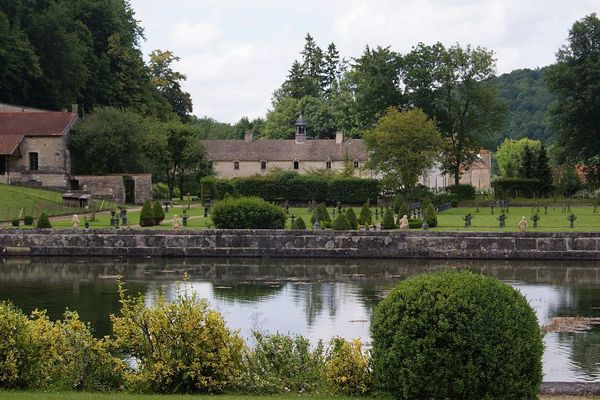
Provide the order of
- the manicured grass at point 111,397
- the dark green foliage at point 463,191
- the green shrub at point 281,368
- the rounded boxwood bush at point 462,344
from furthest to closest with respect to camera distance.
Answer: the dark green foliage at point 463,191 < the green shrub at point 281,368 < the manicured grass at point 111,397 < the rounded boxwood bush at point 462,344

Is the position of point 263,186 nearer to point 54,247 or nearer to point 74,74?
point 74,74

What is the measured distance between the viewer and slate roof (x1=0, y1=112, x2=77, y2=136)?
66.2 m

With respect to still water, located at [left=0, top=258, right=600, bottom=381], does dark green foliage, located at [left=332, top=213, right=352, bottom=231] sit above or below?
above

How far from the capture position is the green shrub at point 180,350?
472 inches

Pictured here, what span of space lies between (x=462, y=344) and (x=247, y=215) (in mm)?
30699

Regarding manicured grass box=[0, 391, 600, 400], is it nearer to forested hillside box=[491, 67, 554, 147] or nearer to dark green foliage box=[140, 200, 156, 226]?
dark green foliage box=[140, 200, 156, 226]

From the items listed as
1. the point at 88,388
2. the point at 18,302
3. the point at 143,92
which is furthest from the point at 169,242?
the point at 143,92

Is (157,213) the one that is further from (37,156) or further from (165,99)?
(165,99)

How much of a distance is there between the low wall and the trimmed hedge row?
96.8 ft

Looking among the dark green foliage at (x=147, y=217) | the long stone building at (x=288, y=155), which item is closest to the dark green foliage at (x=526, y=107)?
the long stone building at (x=288, y=155)

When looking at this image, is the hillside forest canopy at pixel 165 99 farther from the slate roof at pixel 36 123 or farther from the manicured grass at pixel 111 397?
the manicured grass at pixel 111 397

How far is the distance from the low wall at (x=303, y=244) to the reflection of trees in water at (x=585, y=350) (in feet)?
54.5

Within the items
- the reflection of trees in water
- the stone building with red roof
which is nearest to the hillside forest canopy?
the stone building with red roof

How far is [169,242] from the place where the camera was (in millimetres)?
39250
